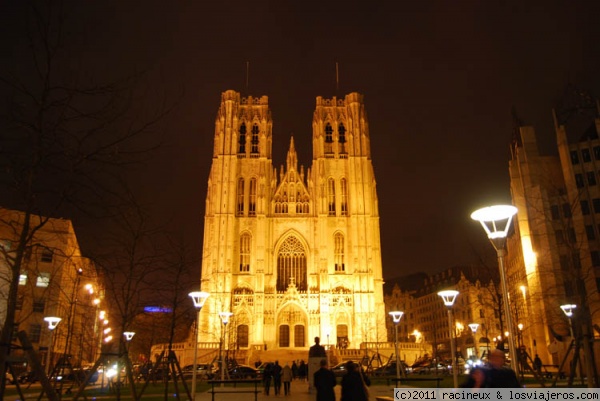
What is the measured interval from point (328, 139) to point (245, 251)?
1849 centimetres

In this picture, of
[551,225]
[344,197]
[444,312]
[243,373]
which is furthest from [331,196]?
[444,312]

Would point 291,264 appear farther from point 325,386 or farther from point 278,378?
point 325,386

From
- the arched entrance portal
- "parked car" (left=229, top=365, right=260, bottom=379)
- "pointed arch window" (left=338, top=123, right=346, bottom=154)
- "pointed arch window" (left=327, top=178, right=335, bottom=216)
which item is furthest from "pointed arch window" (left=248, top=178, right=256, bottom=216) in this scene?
"parked car" (left=229, top=365, right=260, bottom=379)

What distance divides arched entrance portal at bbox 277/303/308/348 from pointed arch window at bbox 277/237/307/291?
3038 mm

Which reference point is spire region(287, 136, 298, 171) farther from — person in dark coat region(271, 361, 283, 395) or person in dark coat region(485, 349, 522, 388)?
person in dark coat region(485, 349, 522, 388)

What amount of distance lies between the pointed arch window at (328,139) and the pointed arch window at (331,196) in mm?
4326

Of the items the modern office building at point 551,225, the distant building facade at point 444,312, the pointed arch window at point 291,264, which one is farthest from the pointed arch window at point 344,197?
the distant building facade at point 444,312

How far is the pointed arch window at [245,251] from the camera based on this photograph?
61.5 m

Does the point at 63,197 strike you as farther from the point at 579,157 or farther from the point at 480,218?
the point at 579,157

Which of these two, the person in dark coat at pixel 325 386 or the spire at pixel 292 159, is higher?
the spire at pixel 292 159

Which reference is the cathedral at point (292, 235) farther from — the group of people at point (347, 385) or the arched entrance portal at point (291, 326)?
the group of people at point (347, 385)

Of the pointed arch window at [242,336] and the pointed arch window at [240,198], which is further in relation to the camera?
the pointed arch window at [240,198]

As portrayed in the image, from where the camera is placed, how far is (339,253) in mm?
62250

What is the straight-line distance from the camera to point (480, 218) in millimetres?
11648
